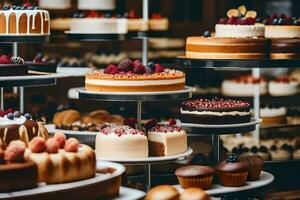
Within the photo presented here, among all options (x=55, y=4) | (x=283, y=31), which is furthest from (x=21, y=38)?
(x=55, y=4)

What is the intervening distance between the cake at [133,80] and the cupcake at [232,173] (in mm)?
645

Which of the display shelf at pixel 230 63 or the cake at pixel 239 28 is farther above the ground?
the cake at pixel 239 28

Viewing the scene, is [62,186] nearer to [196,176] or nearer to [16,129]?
[16,129]

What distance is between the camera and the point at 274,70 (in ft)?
32.8

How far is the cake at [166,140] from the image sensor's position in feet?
19.0

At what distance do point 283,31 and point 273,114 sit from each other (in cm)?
197

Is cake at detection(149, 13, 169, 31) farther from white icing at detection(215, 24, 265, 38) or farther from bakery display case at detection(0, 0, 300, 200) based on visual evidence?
white icing at detection(215, 24, 265, 38)

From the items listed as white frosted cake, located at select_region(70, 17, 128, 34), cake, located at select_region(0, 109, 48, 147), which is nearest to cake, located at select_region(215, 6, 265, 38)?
white frosted cake, located at select_region(70, 17, 128, 34)

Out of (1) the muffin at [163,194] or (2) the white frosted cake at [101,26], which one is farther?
(2) the white frosted cake at [101,26]

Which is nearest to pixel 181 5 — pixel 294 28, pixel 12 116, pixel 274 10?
pixel 274 10

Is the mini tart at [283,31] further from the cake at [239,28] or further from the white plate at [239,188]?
the white plate at [239,188]

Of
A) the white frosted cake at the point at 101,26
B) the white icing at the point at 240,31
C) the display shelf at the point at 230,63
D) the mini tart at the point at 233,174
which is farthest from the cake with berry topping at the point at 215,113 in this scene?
the white frosted cake at the point at 101,26

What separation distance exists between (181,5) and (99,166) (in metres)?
5.83

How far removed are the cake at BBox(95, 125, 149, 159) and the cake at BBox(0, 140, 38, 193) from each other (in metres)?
1.45
